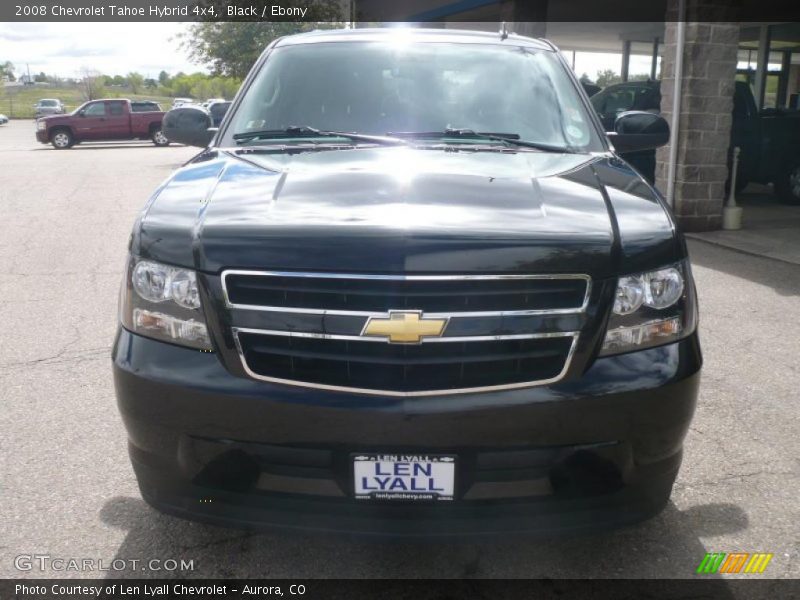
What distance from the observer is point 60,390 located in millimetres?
4531

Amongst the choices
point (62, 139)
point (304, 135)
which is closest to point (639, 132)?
point (304, 135)

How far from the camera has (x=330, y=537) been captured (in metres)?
2.41

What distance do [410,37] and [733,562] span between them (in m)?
2.79

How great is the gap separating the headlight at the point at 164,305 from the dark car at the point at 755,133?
33.7 feet

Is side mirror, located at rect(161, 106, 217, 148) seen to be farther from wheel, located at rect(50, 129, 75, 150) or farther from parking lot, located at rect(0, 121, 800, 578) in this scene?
wheel, located at rect(50, 129, 75, 150)

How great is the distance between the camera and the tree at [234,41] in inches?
1380

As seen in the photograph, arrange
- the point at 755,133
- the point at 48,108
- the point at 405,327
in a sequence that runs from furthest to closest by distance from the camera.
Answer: the point at 48,108 → the point at 755,133 → the point at 405,327

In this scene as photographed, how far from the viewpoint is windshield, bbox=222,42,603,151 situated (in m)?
3.73

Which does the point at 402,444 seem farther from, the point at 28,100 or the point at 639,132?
the point at 28,100

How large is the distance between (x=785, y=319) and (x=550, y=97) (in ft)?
10.7

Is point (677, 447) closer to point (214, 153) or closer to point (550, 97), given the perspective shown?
point (550, 97)

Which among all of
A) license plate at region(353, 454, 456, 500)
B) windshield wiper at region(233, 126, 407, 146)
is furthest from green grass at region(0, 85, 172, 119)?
license plate at region(353, 454, 456, 500)

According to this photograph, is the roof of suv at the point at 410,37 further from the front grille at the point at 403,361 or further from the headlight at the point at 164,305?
the front grille at the point at 403,361

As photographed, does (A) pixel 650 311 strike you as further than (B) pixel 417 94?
No
